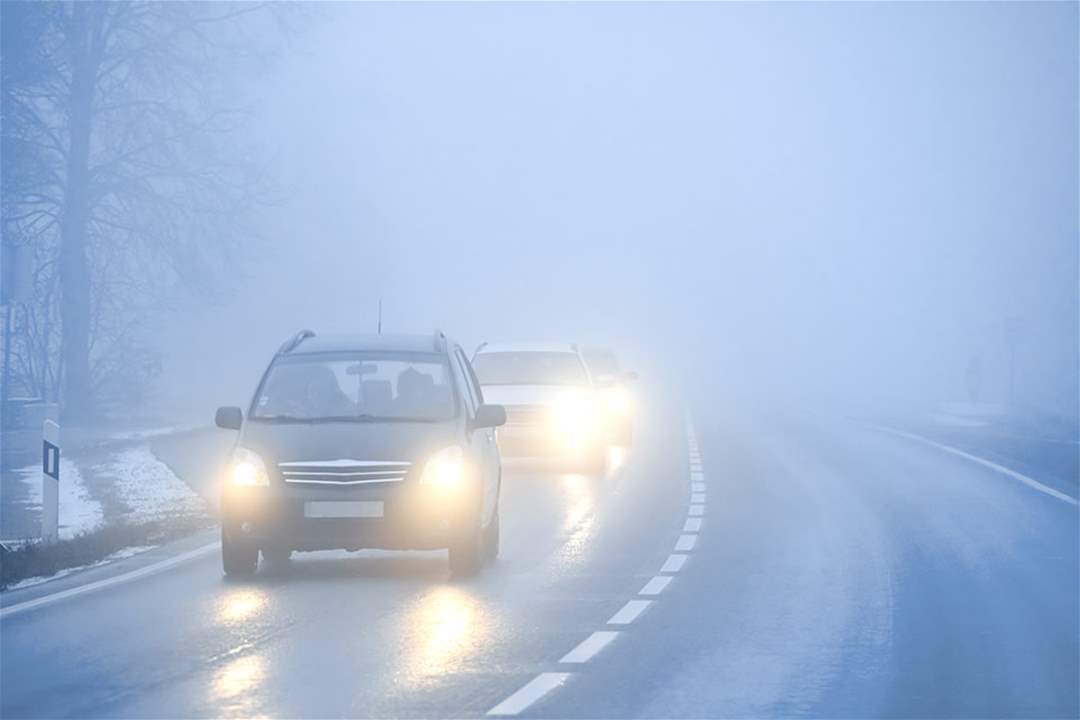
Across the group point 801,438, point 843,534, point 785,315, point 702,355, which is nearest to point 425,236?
point 702,355

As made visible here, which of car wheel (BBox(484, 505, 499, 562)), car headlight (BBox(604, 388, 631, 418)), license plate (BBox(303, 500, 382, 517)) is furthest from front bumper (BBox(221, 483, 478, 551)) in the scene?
car headlight (BBox(604, 388, 631, 418))

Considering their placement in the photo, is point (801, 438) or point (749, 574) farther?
point (801, 438)

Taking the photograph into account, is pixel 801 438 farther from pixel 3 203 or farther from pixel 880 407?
pixel 880 407

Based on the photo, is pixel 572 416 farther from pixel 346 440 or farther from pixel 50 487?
pixel 346 440

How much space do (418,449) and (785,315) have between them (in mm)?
184126

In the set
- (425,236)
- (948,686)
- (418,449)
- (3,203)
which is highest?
(425,236)

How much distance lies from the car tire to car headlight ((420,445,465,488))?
1.33 m

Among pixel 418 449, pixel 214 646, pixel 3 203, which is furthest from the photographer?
pixel 3 203

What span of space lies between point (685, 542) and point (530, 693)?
8.29 m

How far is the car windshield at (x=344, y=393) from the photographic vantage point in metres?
15.4

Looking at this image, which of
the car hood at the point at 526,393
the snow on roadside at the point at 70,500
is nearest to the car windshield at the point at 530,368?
the car hood at the point at 526,393

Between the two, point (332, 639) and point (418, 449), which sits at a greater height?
point (418, 449)

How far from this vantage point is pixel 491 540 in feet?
53.1

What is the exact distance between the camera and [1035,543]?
18141 millimetres
